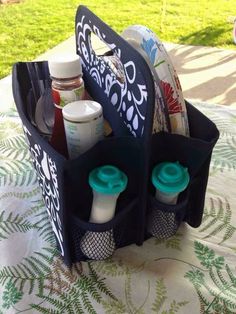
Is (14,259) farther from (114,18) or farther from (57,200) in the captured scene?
(114,18)

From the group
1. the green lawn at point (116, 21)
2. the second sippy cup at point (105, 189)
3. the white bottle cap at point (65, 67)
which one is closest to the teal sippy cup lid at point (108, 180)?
the second sippy cup at point (105, 189)

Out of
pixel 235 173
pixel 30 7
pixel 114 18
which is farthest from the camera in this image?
pixel 30 7

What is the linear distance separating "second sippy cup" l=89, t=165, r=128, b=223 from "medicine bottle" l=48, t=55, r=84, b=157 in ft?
0.22

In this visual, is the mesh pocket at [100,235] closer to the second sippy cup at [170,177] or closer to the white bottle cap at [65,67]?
the second sippy cup at [170,177]

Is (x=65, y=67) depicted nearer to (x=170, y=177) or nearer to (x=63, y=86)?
(x=63, y=86)

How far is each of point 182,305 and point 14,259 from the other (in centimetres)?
20

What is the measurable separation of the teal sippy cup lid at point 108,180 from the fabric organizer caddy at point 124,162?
0.01 m

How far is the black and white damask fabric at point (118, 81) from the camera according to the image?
1.23 feet

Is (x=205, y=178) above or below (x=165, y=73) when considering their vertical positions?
below

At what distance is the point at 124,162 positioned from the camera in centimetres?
40

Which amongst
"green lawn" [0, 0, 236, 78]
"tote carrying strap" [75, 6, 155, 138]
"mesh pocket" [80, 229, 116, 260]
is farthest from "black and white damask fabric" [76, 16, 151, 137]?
"green lawn" [0, 0, 236, 78]

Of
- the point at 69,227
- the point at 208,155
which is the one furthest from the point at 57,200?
the point at 208,155

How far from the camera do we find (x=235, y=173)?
595 millimetres

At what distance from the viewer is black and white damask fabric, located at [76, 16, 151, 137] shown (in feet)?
1.23
